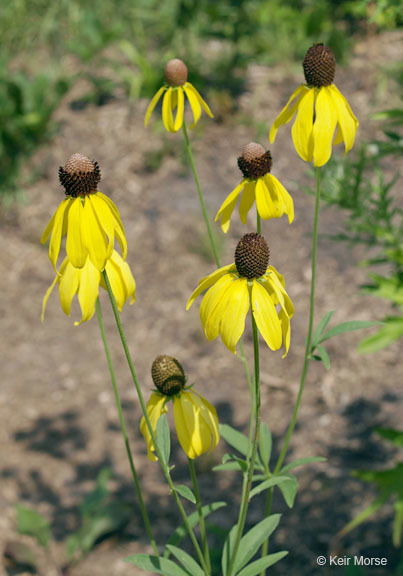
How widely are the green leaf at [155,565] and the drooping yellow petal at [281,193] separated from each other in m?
0.75

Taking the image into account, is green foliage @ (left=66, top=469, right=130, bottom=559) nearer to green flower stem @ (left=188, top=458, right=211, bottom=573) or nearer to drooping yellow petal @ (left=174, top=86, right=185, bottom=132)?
green flower stem @ (left=188, top=458, right=211, bottom=573)

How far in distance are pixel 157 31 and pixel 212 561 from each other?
4527 millimetres

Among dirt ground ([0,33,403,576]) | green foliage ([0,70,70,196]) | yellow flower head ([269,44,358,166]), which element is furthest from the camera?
green foliage ([0,70,70,196])

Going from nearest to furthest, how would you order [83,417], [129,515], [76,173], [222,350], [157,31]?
[76,173]
[129,515]
[83,417]
[222,350]
[157,31]

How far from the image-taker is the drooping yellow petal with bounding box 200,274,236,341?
1094mm

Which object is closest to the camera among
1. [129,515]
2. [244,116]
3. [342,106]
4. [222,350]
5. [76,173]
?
[76,173]

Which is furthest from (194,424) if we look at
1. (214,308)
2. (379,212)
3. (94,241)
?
(379,212)

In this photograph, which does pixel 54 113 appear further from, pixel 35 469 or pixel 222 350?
pixel 35 469

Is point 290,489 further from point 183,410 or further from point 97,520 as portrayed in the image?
point 97,520

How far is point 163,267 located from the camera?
3.96m

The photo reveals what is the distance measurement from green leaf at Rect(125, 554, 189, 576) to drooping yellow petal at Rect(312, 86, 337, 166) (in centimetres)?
87

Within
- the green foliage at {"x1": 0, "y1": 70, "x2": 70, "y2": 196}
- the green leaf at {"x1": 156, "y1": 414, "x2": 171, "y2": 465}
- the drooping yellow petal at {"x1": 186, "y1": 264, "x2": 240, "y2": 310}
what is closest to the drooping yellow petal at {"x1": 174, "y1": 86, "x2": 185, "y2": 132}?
the drooping yellow petal at {"x1": 186, "y1": 264, "x2": 240, "y2": 310}

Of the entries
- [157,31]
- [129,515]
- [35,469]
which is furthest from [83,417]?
[157,31]

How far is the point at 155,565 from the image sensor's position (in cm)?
130
